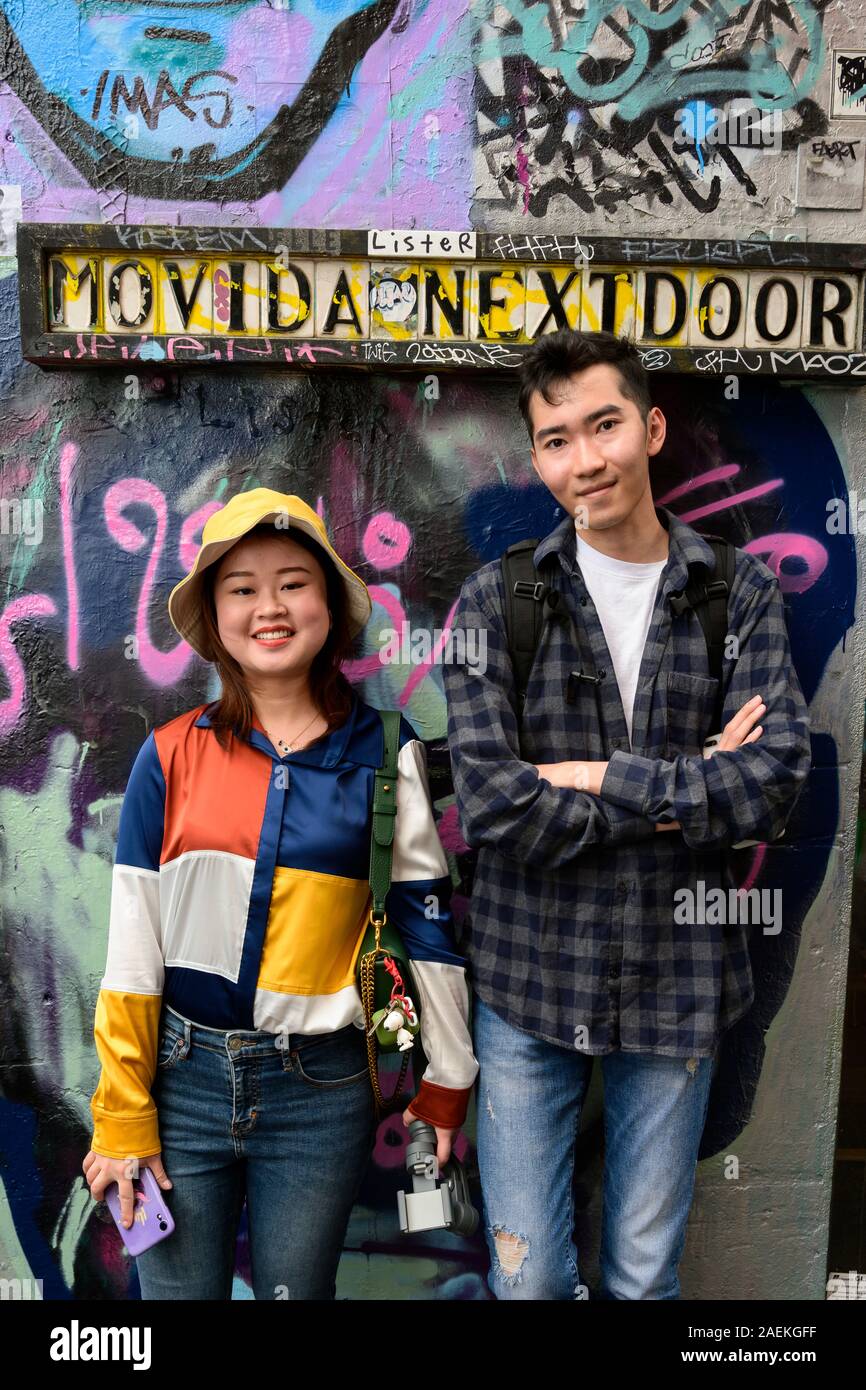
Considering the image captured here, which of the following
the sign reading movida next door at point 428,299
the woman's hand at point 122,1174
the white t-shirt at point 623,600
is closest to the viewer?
the woman's hand at point 122,1174

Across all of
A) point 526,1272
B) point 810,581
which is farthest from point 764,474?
point 526,1272

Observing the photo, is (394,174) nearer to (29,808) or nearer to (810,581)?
(810,581)

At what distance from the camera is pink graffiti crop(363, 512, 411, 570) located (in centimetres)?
312

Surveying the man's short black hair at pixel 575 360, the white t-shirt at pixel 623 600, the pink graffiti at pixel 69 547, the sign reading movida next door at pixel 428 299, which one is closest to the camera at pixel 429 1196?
the white t-shirt at pixel 623 600

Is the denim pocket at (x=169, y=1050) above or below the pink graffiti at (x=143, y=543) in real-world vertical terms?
below

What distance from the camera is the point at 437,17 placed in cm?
A: 293

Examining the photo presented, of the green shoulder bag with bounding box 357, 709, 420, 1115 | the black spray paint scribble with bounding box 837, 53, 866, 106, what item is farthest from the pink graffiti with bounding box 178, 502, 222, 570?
A: the black spray paint scribble with bounding box 837, 53, 866, 106

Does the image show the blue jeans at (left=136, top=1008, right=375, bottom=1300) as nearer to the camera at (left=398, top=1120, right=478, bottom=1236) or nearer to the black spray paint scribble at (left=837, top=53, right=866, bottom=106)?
the camera at (left=398, top=1120, right=478, bottom=1236)

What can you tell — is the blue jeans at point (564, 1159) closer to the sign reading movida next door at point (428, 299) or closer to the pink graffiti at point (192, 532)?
the pink graffiti at point (192, 532)

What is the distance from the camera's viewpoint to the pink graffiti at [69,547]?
307 cm

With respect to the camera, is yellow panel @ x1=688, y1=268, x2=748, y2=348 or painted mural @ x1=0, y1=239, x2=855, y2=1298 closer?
yellow panel @ x1=688, y1=268, x2=748, y2=348

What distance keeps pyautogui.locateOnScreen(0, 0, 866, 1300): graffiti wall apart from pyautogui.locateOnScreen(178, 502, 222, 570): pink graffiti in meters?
0.01

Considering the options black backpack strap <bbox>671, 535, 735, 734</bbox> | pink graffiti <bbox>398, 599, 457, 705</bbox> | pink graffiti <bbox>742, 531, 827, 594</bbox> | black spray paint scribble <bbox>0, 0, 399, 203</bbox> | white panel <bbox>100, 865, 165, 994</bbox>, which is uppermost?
black spray paint scribble <bbox>0, 0, 399, 203</bbox>

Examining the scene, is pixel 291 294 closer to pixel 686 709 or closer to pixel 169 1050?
pixel 686 709
